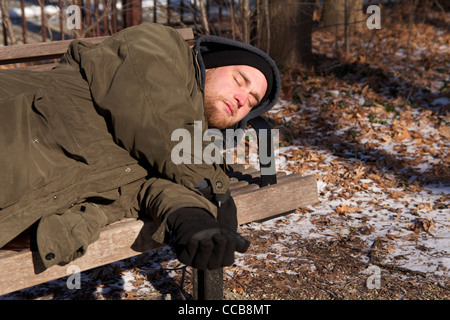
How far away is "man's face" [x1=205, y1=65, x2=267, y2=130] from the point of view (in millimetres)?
2896

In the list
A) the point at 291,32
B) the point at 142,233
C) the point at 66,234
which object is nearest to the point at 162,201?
the point at 142,233

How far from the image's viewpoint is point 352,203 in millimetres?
4754

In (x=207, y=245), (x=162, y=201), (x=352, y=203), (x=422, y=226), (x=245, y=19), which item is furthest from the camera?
(x=245, y=19)

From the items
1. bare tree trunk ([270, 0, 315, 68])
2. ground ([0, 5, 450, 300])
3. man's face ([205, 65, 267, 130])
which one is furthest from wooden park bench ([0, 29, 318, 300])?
bare tree trunk ([270, 0, 315, 68])

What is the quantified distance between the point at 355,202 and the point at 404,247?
0.98 metres

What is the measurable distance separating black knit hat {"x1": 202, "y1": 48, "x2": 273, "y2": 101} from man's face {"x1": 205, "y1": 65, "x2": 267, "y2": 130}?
0.03 m

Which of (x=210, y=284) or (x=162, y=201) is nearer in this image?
(x=162, y=201)

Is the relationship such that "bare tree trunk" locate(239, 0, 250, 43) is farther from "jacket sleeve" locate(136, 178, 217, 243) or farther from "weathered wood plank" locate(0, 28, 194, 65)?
"jacket sleeve" locate(136, 178, 217, 243)

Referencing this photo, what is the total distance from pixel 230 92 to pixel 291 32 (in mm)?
5433

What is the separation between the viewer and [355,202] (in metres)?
4.77

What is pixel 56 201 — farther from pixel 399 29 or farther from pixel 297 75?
pixel 399 29

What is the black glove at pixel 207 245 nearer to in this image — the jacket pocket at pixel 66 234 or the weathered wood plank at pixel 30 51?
the jacket pocket at pixel 66 234

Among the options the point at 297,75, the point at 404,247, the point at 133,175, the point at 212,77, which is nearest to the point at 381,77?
the point at 297,75

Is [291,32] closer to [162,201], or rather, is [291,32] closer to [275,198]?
[275,198]
